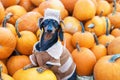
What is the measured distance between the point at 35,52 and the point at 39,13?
0.62 meters

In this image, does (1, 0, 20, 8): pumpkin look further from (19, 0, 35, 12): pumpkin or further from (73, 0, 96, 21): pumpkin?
(73, 0, 96, 21): pumpkin

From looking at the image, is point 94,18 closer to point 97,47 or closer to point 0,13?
point 97,47

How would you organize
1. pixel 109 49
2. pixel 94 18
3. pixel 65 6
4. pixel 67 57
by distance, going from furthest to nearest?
pixel 65 6, pixel 94 18, pixel 109 49, pixel 67 57

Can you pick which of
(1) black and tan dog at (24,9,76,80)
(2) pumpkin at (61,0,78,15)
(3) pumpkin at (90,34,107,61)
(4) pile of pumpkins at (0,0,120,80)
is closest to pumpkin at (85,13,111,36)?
(4) pile of pumpkins at (0,0,120,80)

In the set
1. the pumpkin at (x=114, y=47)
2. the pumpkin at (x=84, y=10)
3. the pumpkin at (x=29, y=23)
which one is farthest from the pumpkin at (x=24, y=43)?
the pumpkin at (x=114, y=47)

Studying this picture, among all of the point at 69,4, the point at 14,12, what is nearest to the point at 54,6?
the point at 69,4

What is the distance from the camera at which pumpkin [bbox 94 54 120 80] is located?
161 cm

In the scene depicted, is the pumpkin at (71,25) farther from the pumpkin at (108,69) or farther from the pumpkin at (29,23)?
the pumpkin at (108,69)

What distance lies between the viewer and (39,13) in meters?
2.12

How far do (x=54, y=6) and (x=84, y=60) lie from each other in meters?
0.56

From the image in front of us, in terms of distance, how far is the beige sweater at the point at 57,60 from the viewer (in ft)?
5.06

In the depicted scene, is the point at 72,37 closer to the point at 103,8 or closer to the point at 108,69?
the point at 108,69

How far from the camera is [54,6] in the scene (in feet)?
6.95

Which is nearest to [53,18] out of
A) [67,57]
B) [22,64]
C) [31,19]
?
[67,57]
